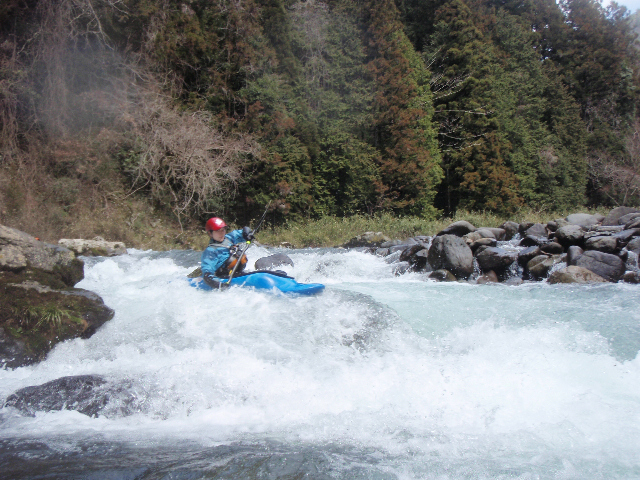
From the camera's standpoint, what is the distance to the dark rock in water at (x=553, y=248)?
6965 mm

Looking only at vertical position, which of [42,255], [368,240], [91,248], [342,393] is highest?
[42,255]

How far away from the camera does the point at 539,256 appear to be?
269 inches

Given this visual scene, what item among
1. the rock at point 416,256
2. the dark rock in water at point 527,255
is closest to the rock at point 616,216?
the dark rock in water at point 527,255

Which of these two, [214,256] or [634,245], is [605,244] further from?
[214,256]

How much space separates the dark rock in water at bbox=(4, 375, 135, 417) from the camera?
2537 millimetres

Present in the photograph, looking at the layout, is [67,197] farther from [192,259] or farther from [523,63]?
[523,63]

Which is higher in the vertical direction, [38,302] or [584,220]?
[584,220]

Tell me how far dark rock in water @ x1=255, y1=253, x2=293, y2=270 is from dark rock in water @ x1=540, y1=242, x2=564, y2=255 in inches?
169

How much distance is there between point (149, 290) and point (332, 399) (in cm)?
349

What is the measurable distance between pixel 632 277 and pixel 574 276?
71 cm

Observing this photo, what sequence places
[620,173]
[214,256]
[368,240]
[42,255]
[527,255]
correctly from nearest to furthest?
[42,255] → [214,256] → [527,255] → [368,240] → [620,173]

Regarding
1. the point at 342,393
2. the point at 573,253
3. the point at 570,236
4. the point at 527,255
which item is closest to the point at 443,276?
the point at 527,255

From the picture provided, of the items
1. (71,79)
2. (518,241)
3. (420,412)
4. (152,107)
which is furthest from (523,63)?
(420,412)

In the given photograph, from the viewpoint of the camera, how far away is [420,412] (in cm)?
250
